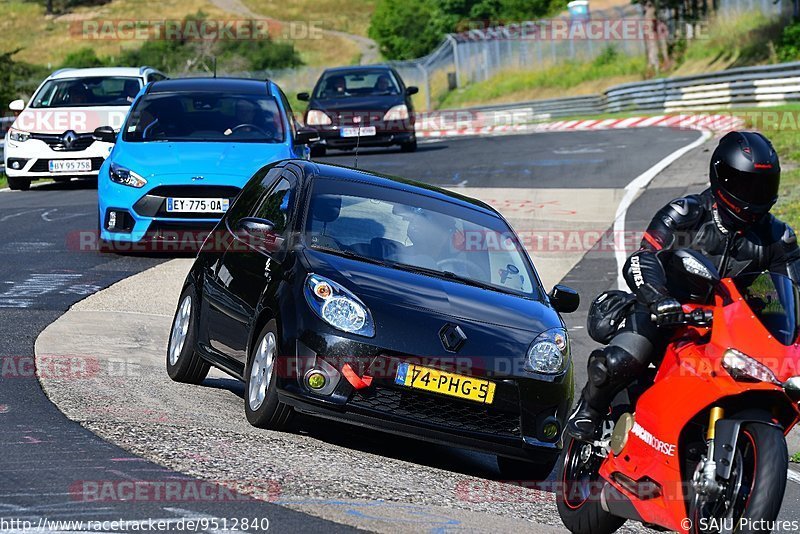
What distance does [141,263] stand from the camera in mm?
14195

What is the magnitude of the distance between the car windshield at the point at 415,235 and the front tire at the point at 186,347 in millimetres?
1213

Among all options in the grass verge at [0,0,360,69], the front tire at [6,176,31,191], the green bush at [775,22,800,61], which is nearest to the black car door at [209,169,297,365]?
the front tire at [6,176,31,191]

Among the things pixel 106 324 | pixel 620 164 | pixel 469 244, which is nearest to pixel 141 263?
pixel 106 324

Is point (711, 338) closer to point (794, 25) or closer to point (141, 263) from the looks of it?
point (141, 263)

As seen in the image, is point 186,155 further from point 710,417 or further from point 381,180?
point 710,417

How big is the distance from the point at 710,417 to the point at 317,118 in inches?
892

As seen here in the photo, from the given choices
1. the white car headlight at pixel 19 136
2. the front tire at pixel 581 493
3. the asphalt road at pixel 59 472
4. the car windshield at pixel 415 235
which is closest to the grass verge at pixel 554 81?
the white car headlight at pixel 19 136

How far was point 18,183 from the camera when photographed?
22.2 m

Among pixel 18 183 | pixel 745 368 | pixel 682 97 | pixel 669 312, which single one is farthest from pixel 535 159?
pixel 745 368

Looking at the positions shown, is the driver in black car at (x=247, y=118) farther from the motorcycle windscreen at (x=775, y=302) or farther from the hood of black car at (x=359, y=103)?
the hood of black car at (x=359, y=103)

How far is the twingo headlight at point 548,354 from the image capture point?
7.29 meters

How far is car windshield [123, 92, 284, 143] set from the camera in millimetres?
14836

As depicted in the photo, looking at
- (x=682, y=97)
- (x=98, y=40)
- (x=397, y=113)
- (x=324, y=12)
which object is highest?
(x=397, y=113)

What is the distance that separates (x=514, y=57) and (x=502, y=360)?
180ft
